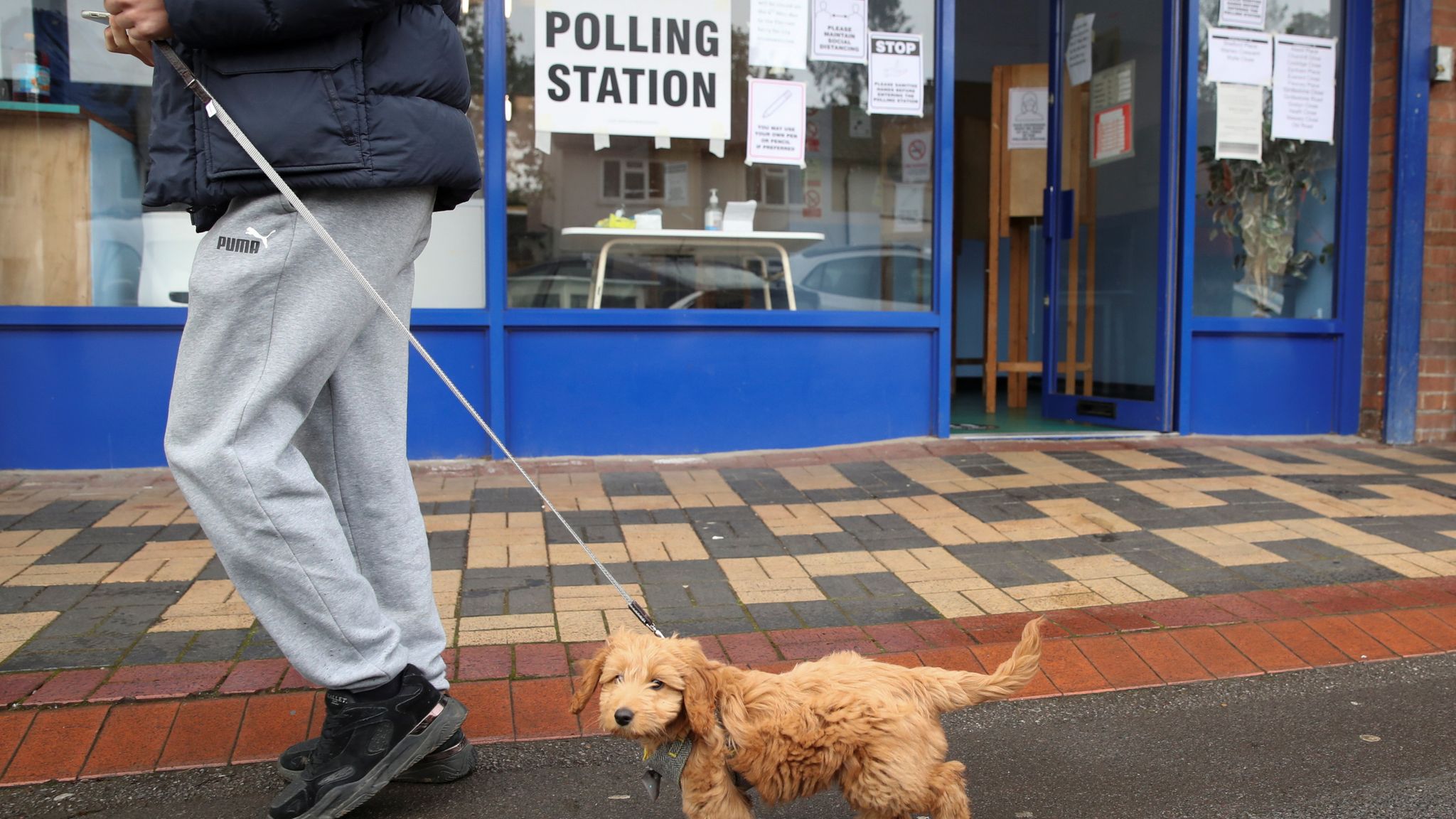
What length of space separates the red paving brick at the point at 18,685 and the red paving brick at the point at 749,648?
175 centimetres

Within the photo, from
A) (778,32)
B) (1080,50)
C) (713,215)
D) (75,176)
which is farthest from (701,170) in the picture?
(75,176)

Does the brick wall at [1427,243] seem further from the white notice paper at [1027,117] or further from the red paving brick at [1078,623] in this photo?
the red paving brick at [1078,623]

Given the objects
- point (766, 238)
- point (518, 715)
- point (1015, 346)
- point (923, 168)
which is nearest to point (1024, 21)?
point (1015, 346)

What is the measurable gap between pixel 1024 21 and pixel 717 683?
906 cm

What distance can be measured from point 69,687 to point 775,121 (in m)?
4.62

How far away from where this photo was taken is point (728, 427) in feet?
19.7

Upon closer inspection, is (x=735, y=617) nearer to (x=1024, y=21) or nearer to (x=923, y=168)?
(x=923, y=168)

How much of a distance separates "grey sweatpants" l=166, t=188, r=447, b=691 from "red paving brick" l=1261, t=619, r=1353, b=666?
248cm

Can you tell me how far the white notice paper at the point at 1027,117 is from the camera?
824 cm

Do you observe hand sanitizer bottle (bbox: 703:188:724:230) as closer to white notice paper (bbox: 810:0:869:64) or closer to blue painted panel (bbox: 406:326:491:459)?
white notice paper (bbox: 810:0:869:64)

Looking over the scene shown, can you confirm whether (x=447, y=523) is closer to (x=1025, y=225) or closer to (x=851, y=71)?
(x=851, y=71)

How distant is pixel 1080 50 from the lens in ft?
24.7

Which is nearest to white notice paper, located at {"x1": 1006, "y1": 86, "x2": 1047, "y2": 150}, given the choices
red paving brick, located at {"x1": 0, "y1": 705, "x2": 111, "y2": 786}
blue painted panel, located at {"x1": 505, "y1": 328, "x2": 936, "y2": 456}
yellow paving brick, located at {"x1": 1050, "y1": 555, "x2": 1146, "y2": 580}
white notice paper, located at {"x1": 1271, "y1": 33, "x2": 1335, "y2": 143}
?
white notice paper, located at {"x1": 1271, "y1": 33, "x2": 1335, "y2": 143}

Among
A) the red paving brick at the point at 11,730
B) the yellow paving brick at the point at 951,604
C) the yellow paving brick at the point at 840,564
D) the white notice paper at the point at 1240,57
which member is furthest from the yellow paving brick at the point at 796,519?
the white notice paper at the point at 1240,57
